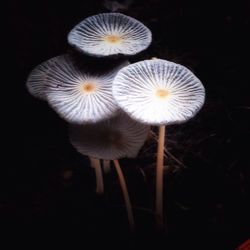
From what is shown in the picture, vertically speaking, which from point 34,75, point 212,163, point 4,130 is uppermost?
point 34,75

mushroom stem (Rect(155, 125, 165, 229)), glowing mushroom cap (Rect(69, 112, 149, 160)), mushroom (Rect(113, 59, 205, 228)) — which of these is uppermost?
mushroom (Rect(113, 59, 205, 228))

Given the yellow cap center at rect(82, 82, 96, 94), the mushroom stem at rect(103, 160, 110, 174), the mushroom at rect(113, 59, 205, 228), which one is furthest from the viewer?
the mushroom stem at rect(103, 160, 110, 174)

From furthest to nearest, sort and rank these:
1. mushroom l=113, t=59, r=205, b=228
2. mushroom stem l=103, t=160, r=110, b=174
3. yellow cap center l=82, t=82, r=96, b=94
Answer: mushroom stem l=103, t=160, r=110, b=174, yellow cap center l=82, t=82, r=96, b=94, mushroom l=113, t=59, r=205, b=228

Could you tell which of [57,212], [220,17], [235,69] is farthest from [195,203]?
[220,17]

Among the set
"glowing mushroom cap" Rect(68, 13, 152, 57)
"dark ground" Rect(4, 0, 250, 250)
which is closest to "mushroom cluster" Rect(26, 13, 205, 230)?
"glowing mushroom cap" Rect(68, 13, 152, 57)

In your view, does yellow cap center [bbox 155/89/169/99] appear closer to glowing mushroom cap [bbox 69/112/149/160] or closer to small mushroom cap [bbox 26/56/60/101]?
glowing mushroom cap [bbox 69/112/149/160]

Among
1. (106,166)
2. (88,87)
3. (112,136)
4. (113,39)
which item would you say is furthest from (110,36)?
(106,166)

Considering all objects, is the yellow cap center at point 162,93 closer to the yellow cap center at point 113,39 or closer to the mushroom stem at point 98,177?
the yellow cap center at point 113,39

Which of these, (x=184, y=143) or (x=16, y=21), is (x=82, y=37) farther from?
(x=184, y=143)
